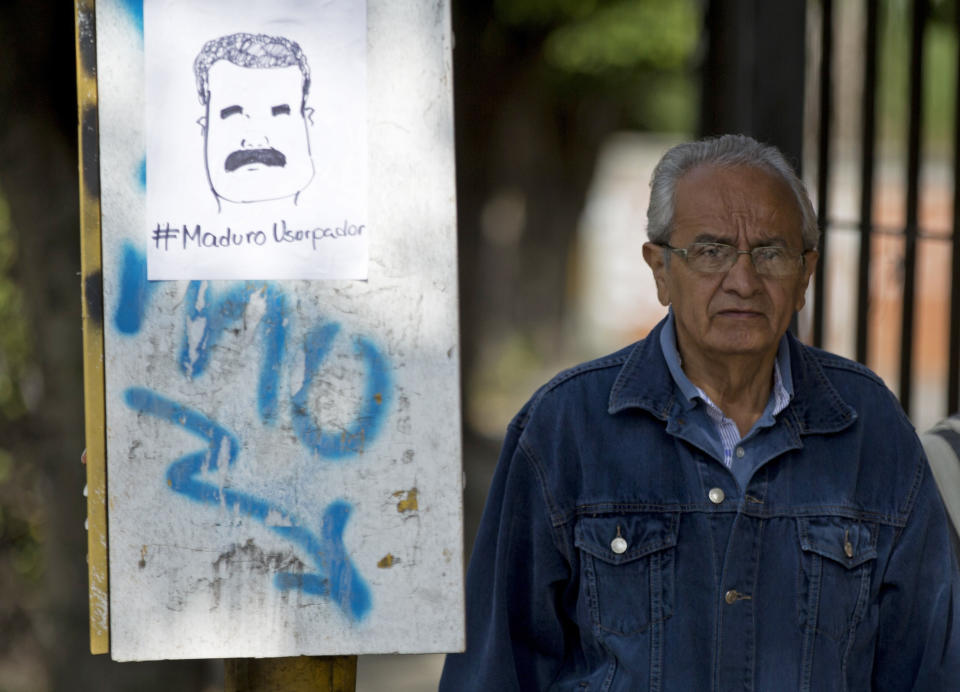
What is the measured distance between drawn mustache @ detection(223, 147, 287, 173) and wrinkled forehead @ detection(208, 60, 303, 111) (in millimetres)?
59

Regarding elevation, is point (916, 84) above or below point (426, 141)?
above

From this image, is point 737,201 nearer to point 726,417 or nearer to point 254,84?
point 726,417

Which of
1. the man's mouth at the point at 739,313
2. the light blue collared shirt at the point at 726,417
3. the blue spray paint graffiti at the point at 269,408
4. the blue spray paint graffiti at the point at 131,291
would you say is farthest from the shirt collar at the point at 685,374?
the blue spray paint graffiti at the point at 131,291

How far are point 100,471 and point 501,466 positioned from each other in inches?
27.5

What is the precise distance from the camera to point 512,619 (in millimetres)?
1881

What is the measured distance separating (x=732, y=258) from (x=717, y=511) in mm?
403

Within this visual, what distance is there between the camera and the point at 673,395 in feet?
6.22

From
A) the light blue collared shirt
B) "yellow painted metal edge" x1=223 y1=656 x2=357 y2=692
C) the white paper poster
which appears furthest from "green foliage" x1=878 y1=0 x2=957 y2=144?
"yellow painted metal edge" x1=223 y1=656 x2=357 y2=692

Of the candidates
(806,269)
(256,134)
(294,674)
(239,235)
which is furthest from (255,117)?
(806,269)

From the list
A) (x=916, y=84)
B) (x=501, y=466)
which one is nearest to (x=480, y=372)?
(x=916, y=84)

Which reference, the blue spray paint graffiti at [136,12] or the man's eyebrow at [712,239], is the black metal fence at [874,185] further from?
the blue spray paint graffiti at [136,12]

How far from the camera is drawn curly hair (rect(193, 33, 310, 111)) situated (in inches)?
55.9

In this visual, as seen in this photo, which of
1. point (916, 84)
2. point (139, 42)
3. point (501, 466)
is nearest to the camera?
point (139, 42)

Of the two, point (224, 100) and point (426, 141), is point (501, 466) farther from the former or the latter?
point (224, 100)
